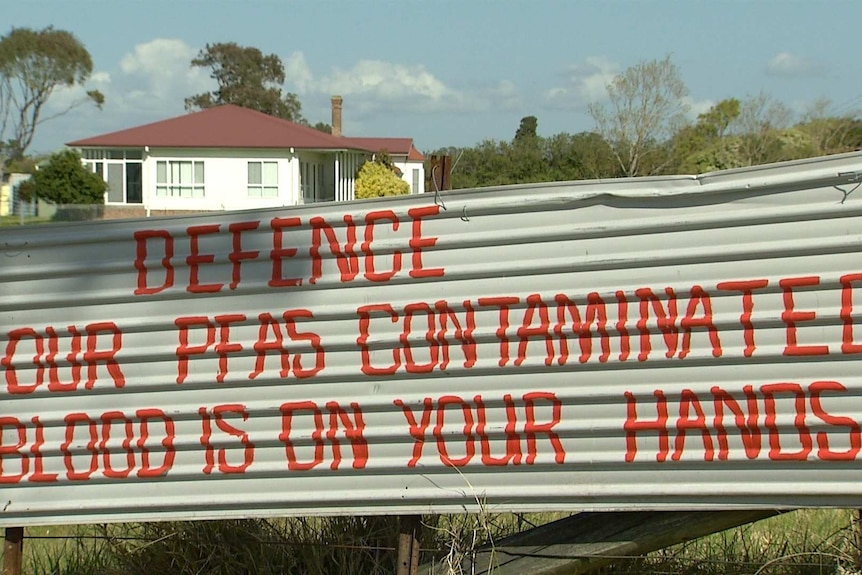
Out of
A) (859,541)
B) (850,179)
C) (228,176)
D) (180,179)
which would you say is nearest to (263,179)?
(228,176)

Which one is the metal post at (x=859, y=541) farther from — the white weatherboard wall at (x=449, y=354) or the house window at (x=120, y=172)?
the house window at (x=120, y=172)

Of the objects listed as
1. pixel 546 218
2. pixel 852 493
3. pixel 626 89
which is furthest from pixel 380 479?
pixel 626 89

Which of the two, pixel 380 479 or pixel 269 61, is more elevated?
pixel 269 61


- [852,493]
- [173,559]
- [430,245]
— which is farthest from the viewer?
[173,559]

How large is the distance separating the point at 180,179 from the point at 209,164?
1.49 metres

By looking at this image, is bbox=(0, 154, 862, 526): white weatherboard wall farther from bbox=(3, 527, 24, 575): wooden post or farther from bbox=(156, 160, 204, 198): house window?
bbox=(156, 160, 204, 198): house window

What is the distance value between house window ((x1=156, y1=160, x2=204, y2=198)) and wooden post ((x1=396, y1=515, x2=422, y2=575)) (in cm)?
4011

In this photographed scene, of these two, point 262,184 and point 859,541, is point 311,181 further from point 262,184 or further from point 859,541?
point 859,541

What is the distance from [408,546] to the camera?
3.52 meters

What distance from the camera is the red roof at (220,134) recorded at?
137 feet

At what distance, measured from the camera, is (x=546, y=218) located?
330cm

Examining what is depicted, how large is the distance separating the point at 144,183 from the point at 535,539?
41.0 meters

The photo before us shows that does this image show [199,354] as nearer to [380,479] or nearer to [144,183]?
[380,479]

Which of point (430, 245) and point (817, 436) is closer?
point (817, 436)
